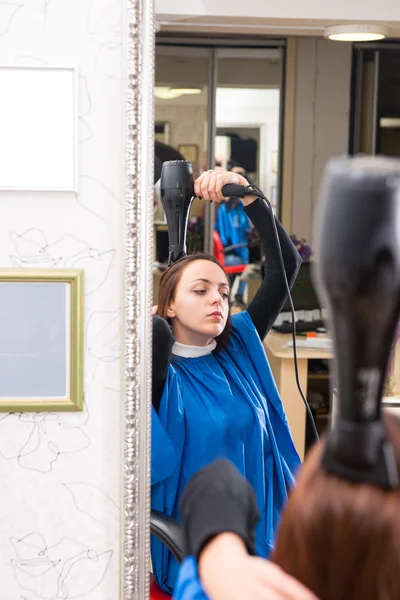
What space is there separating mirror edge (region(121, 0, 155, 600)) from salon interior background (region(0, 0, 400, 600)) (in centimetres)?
3

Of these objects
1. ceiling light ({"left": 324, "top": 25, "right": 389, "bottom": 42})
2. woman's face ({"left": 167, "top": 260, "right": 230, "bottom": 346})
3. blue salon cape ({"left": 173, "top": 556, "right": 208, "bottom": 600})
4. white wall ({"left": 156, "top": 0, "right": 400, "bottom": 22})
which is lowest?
blue salon cape ({"left": 173, "top": 556, "right": 208, "bottom": 600})

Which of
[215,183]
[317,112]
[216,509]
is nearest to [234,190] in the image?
[215,183]

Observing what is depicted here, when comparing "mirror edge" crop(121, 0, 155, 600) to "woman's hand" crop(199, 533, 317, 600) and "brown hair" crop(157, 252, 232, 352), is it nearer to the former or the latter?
"brown hair" crop(157, 252, 232, 352)

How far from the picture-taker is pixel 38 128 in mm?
1341

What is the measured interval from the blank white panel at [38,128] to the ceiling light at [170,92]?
13 centimetres

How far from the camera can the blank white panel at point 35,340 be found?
1.37 metres

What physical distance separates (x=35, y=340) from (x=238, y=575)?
2.88ft

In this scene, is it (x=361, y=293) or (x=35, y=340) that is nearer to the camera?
(x=361, y=293)

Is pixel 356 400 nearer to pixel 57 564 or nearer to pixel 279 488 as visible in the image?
pixel 279 488

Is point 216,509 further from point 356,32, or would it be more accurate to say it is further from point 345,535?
point 356,32

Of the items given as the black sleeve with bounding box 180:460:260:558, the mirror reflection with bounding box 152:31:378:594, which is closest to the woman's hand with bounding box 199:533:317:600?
the black sleeve with bounding box 180:460:260:558

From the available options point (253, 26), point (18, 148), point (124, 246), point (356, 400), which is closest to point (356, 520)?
point (356, 400)

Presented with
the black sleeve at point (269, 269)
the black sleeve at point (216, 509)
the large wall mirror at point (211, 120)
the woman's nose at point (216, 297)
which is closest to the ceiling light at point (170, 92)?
the large wall mirror at point (211, 120)

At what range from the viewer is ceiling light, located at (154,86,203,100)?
53.2 inches
